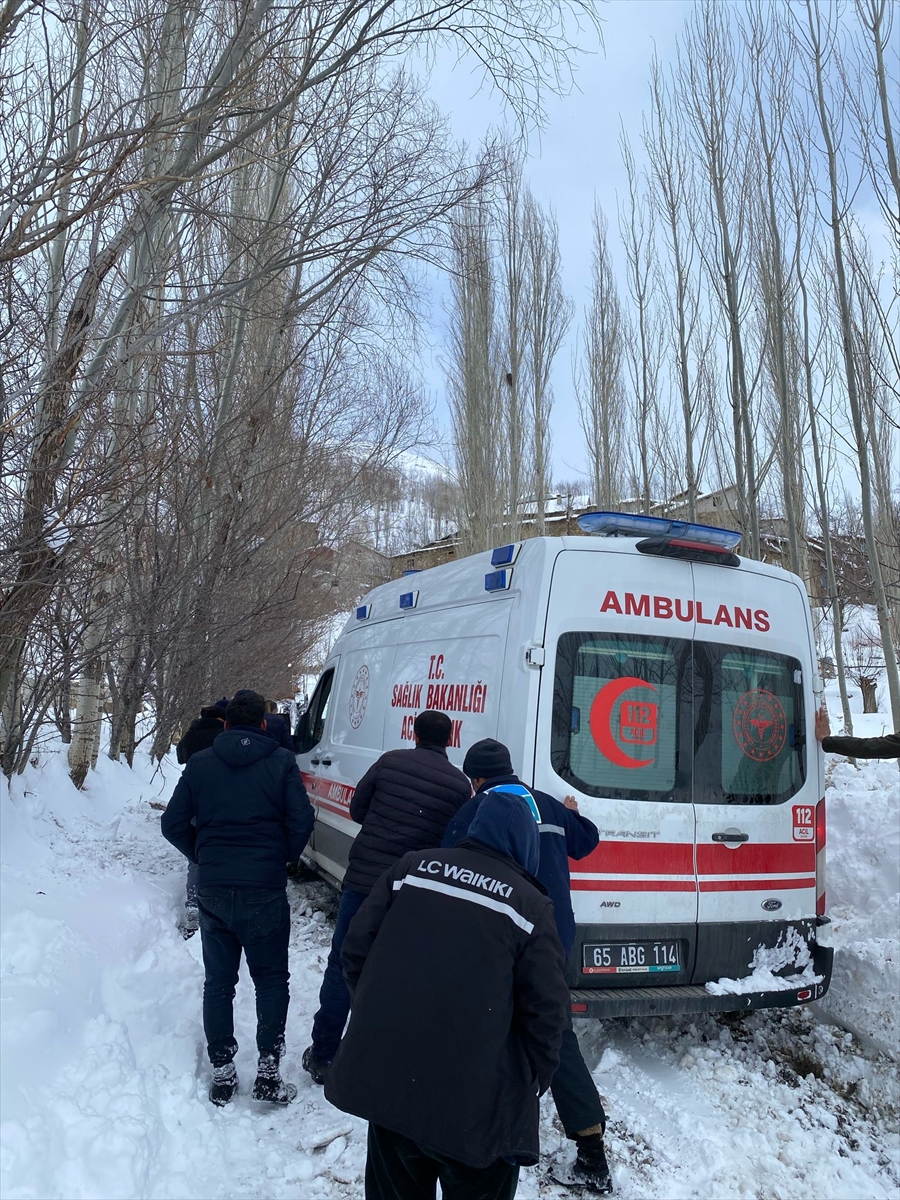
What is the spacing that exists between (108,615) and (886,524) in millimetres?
12068

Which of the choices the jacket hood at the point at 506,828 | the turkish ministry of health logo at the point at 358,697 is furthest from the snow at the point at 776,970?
the turkish ministry of health logo at the point at 358,697

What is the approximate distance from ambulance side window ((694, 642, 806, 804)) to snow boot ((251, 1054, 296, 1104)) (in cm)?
229

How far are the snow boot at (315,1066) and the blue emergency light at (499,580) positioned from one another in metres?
2.41

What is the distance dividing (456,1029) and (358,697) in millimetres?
4426

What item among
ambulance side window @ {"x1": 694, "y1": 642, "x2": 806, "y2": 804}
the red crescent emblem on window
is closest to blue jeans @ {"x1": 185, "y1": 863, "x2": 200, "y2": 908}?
the red crescent emblem on window

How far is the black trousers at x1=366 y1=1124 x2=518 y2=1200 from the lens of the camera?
2.25 meters

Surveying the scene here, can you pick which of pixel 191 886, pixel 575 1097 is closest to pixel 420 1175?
pixel 575 1097

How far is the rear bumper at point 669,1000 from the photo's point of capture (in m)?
3.73

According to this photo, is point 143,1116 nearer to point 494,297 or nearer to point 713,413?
point 713,413

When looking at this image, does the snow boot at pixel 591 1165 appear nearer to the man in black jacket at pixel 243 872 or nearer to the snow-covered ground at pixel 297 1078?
the snow-covered ground at pixel 297 1078

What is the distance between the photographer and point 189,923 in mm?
6188

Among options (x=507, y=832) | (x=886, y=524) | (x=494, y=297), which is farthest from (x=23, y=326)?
(x=494, y=297)

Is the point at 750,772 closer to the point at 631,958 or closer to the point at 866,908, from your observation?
the point at 631,958

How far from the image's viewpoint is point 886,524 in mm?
14016
